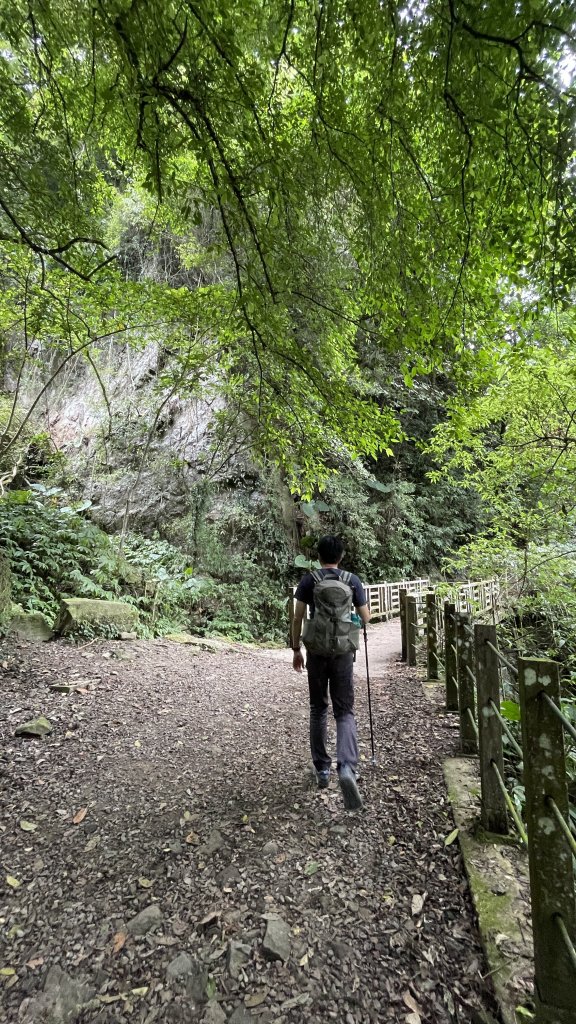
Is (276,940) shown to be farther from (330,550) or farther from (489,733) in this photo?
(330,550)

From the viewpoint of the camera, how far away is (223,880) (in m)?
2.45

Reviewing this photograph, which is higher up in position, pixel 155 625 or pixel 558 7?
pixel 558 7

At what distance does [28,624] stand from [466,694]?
6.06 m

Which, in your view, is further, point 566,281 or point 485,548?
point 485,548

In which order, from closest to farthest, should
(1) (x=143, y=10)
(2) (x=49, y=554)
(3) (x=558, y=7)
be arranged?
(3) (x=558, y=7) → (1) (x=143, y=10) → (2) (x=49, y=554)

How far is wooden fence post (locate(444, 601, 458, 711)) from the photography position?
4.31 meters

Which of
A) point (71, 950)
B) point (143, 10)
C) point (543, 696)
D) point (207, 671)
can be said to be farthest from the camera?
point (207, 671)

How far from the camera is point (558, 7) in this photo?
7.52ft

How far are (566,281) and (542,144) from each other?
0.85 meters

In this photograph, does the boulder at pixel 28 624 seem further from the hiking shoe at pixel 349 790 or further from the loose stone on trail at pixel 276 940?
the loose stone on trail at pixel 276 940

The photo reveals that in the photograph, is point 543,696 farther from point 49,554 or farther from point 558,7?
point 49,554

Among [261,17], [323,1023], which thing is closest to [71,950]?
[323,1023]

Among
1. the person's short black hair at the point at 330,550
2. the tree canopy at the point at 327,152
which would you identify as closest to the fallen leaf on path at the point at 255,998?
the person's short black hair at the point at 330,550

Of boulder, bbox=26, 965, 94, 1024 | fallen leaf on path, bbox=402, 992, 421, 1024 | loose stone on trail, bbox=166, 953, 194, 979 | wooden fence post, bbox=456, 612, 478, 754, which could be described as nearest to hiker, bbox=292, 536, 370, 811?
wooden fence post, bbox=456, 612, 478, 754
